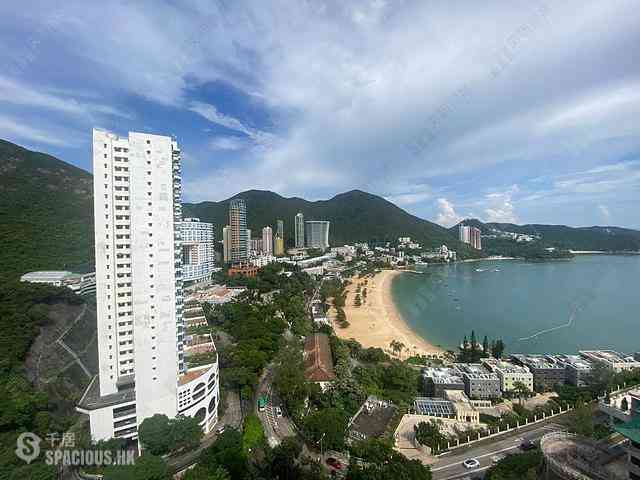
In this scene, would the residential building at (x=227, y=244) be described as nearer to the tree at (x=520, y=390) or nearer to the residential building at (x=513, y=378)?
the residential building at (x=513, y=378)

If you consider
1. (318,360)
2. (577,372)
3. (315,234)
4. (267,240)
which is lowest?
(577,372)

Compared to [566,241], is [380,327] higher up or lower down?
lower down

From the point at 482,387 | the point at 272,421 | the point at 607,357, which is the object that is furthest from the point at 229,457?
the point at 607,357

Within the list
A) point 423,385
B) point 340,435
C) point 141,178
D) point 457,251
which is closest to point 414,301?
point 423,385

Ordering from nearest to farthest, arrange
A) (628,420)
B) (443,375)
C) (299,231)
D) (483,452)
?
1. (628,420)
2. (483,452)
3. (443,375)
4. (299,231)

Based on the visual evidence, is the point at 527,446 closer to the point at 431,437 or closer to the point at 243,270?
the point at 431,437

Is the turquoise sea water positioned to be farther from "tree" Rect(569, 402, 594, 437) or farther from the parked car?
the parked car

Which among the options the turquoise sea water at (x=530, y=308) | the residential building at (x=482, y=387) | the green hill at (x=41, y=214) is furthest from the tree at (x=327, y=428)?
the green hill at (x=41, y=214)

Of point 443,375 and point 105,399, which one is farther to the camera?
point 443,375
